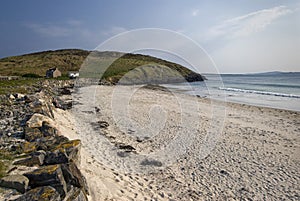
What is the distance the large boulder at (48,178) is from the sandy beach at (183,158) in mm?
1251

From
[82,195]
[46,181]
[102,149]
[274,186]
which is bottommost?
[274,186]

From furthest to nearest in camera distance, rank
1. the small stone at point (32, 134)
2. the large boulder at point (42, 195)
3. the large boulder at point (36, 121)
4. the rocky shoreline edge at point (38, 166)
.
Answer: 1. the large boulder at point (36, 121)
2. the small stone at point (32, 134)
3. the rocky shoreline edge at point (38, 166)
4. the large boulder at point (42, 195)

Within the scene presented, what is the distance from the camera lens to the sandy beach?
288 inches

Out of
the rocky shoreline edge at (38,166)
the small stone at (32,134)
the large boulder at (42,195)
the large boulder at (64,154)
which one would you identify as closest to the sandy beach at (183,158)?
the large boulder at (64,154)

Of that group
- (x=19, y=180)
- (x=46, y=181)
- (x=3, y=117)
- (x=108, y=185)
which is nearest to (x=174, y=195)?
(x=108, y=185)

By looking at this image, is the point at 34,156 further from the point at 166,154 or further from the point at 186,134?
the point at 186,134

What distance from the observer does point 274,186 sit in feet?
26.4

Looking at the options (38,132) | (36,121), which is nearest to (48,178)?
(38,132)

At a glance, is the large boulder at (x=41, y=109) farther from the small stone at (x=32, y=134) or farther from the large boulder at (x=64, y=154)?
the large boulder at (x=64, y=154)

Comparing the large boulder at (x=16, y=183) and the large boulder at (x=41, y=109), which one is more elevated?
the large boulder at (x=41, y=109)

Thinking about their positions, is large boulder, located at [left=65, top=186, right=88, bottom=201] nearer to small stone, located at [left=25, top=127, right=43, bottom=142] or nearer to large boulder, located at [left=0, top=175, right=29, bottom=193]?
large boulder, located at [left=0, top=175, right=29, bottom=193]

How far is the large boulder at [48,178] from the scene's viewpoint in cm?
450

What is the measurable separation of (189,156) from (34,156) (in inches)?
Result: 275

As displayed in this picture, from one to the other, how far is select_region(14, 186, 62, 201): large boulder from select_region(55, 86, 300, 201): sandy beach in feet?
5.18
